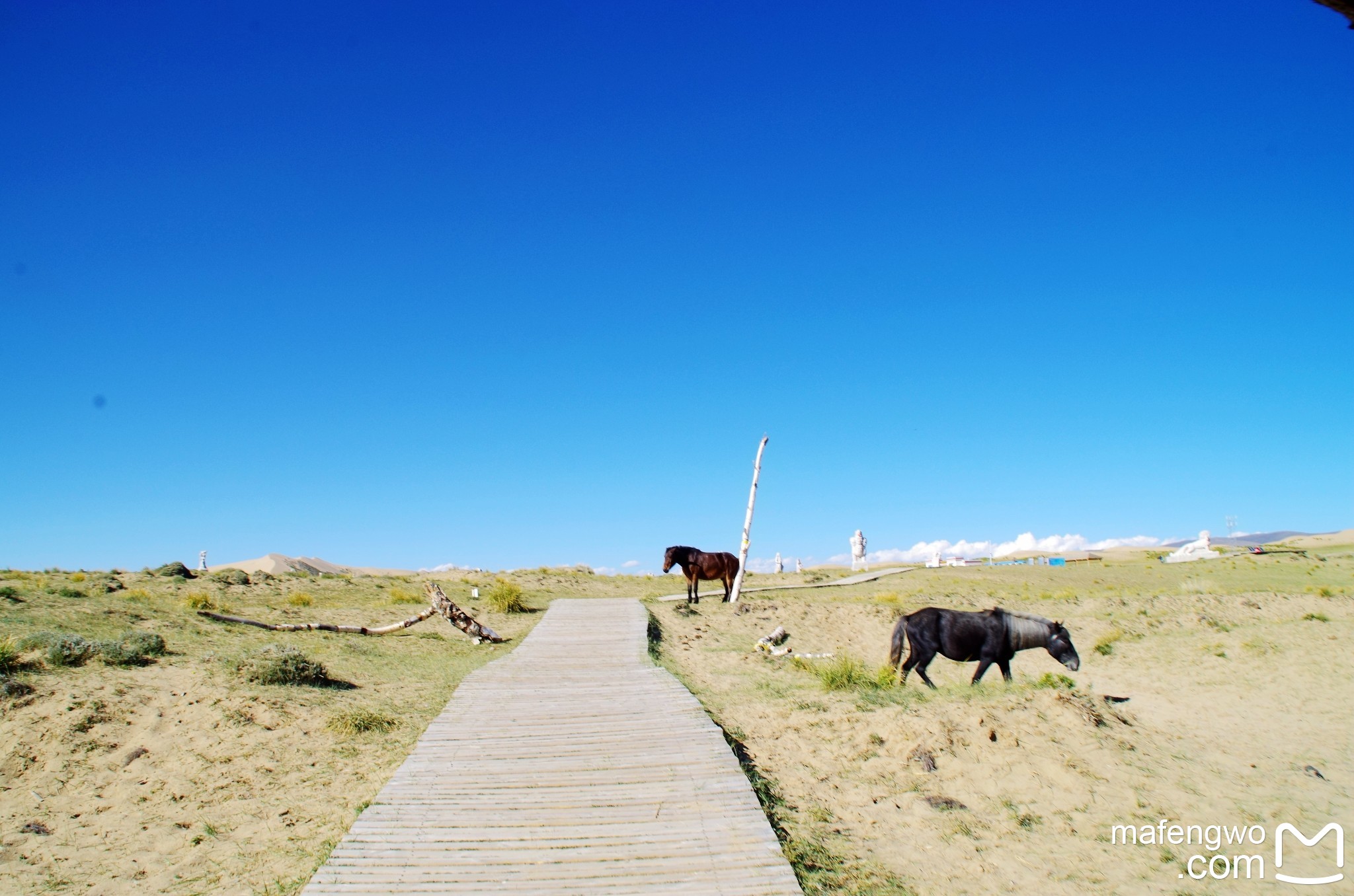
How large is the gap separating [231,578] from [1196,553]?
2232 inches

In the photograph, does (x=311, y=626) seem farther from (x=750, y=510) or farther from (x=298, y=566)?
(x=298, y=566)

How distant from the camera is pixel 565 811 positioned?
7426 millimetres

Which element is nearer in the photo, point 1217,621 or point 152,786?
point 152,786

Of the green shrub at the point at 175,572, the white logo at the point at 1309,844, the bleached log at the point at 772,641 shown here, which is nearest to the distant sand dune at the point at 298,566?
the green shrub at the point at 175,572

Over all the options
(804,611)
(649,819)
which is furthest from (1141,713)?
(804,611)

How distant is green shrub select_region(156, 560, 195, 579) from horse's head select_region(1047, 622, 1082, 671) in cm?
2827

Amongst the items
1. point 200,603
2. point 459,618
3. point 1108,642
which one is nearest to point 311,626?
point 459,618

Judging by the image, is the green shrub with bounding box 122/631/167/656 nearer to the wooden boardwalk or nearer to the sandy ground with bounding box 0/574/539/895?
the sandy ground with bounding box 0/574/539/895

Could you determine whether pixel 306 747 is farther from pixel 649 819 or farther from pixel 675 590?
pixel 675 590

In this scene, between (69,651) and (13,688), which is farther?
(69,651)

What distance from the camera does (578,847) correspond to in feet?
21.7

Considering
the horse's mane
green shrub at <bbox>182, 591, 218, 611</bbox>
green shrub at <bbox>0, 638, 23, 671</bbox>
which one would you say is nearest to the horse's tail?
the horse's mane

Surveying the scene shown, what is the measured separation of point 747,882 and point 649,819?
1413mm

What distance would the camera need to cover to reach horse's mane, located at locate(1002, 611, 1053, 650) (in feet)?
46.0
